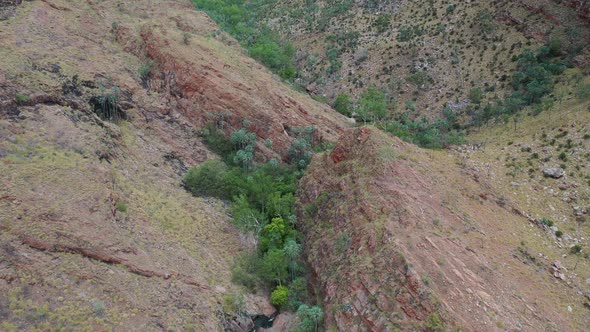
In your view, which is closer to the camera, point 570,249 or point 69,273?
point 69,273

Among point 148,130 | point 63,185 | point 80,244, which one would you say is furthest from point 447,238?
point 148,130

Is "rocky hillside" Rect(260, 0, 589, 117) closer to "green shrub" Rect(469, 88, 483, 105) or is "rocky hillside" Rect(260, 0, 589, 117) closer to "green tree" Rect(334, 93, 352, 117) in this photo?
"green shrub" Rect(469, 88, 483, 105)

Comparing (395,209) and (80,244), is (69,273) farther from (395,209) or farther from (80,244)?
(395,209)

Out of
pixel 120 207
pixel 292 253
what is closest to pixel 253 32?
pixel 120 207

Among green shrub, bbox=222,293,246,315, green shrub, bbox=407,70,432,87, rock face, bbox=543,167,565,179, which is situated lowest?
green shrub, bbox=222,293,246,315

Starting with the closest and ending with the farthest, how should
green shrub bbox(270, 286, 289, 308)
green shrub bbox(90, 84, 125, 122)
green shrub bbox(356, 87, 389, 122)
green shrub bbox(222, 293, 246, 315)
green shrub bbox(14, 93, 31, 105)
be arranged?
1. green shrub bbox(222, 293, 246, 315)
2. green shrub bbox(270, 286, 289, 308)
3. green shrub bbox(14, 93, 31, 105)
4. green shrub bbox(90, 84, 125, 122)
5. green shrub bbox(356, 87, 389, 122)

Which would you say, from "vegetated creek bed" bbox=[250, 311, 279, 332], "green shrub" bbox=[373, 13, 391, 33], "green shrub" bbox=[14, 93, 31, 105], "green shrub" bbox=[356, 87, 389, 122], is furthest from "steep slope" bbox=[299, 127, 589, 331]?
"green shrub" bbox=[373, 13, 391, 33]

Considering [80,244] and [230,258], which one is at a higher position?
[80,244]
